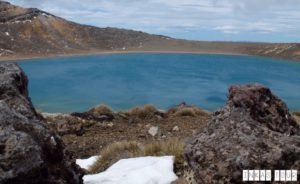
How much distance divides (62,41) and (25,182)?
9936 centimetres

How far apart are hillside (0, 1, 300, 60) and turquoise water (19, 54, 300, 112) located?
698cm

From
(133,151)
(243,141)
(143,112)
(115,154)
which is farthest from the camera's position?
(143,112)

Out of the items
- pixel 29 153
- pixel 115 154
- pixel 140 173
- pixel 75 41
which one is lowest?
pixel 75 41

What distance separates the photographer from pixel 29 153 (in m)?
4.57

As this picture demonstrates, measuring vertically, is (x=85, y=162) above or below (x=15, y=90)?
below

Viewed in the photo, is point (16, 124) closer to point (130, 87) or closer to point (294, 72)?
point (130, 87)

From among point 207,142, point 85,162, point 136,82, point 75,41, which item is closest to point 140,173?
point 207,142

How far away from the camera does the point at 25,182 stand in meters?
4.57

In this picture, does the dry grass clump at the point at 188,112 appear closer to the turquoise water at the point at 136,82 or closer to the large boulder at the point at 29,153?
the large boulder at the point at 29,153

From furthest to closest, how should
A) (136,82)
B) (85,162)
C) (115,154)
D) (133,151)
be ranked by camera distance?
(136,82), (85,162), (133,151), (115,154)

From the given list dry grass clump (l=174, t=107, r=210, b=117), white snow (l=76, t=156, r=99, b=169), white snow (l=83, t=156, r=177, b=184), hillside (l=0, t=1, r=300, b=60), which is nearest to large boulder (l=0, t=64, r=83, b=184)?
white snow (l=83, t=156, r=177, b=184)

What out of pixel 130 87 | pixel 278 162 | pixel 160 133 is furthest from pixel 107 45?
pixel 278 162

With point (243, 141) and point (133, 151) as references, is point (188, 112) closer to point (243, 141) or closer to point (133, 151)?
point (133, 151)

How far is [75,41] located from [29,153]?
4086 inches
